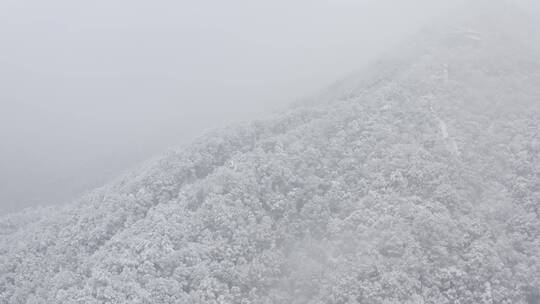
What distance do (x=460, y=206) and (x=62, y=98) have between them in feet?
337

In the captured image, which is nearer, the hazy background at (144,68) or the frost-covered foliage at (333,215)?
the frost-covered foliage at (333,215)

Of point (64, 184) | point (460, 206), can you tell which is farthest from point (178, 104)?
point (460, 206)

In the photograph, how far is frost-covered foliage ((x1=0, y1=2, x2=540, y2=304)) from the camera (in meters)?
37.6

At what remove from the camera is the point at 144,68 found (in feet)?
431

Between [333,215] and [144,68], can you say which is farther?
[144,68]

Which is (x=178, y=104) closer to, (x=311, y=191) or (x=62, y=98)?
(x=62, y=98)

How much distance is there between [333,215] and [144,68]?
9836 cm

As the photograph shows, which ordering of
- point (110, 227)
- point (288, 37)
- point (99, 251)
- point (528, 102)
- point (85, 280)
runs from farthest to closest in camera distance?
point (288, 37)
point (528, 102)
point (110, 227)
point (99, 251)
point (85, 280)

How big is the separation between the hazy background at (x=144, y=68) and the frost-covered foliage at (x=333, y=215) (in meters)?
35.3

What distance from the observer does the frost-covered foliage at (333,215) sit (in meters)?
37.6

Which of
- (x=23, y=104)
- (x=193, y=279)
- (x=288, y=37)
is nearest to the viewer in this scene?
(x=193, y=279)

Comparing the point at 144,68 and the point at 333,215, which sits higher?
the point at 333,215

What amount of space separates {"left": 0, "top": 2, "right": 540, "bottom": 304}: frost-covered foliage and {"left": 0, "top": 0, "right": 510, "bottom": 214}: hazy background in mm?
35301

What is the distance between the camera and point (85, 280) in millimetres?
42906
